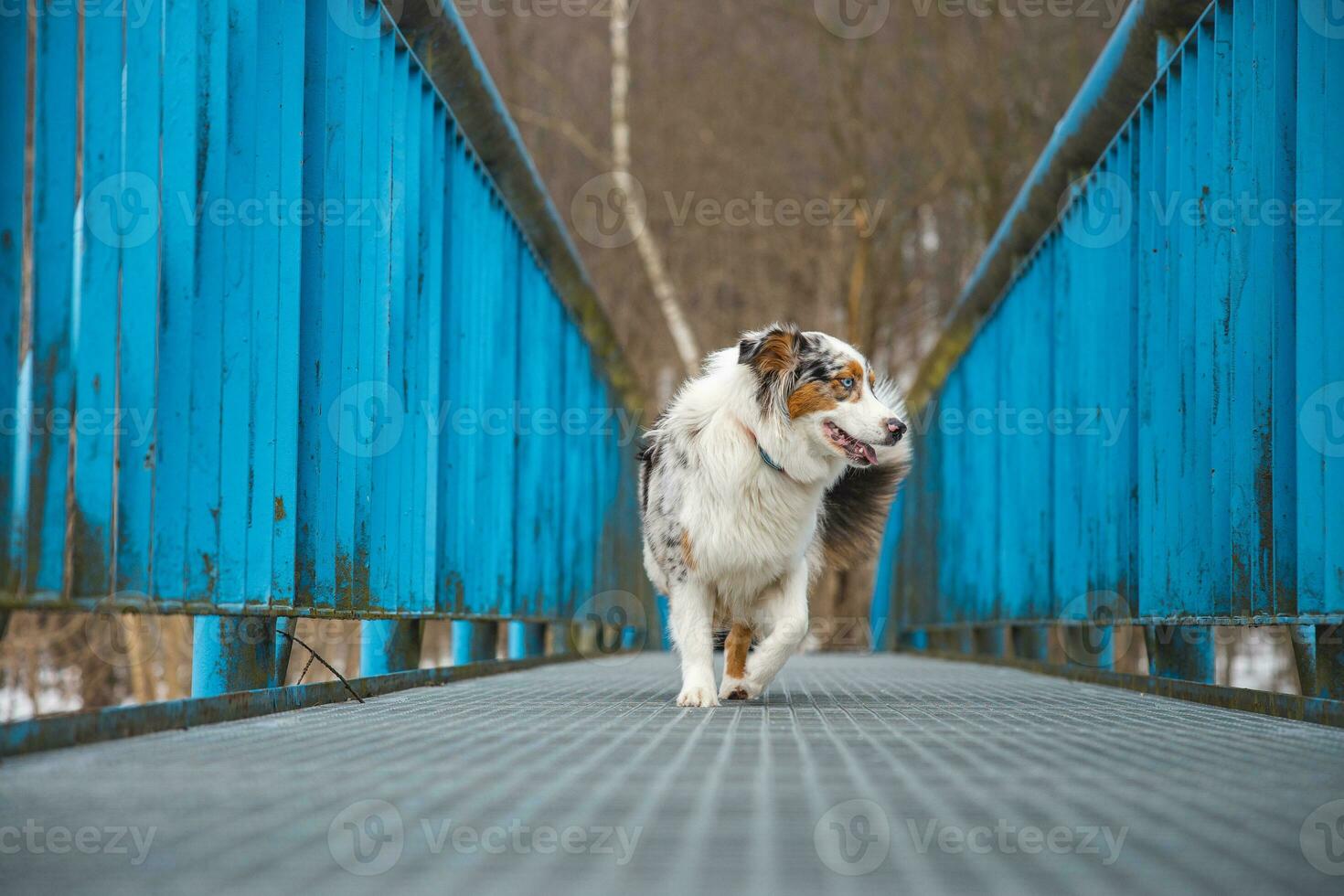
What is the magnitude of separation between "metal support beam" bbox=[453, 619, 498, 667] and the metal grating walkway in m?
3.00

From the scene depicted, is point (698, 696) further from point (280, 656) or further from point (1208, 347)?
point (1208, 347)

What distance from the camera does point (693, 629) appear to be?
4695 millimetres

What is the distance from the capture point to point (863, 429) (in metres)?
4.82

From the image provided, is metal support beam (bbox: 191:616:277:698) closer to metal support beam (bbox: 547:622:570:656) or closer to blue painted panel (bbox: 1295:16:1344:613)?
blue painted panel (bbox: 1295:16:1344:613)

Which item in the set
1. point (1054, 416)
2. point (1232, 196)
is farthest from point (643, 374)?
point (1232, 196)

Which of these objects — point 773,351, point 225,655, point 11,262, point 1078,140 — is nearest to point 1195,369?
point 773,351

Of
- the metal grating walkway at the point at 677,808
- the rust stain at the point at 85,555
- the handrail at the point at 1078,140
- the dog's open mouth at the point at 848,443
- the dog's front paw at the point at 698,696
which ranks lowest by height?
the dog's front paw at the point at 698,696

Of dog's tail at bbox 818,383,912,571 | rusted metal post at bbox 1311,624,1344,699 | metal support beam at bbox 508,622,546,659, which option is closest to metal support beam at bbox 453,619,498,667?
metal support beam at bbox 508,622,546,659

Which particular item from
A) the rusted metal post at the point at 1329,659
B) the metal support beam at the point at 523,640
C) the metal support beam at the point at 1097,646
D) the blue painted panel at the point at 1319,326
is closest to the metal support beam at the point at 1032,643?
the metal support beam at the point at 1097,646

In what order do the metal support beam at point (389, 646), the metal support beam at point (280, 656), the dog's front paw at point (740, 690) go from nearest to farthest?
the metal support beam at point (280, 656)
the dog's front paw at point (740, 690)
the metal support beam at point (389, 646)

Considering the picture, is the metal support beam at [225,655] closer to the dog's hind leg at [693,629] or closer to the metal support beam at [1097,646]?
the dog's hind leg at [693,629]

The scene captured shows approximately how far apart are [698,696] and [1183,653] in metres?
1.52

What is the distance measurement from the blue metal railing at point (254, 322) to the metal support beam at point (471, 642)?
0.04ft

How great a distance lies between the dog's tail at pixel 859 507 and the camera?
225 inches
